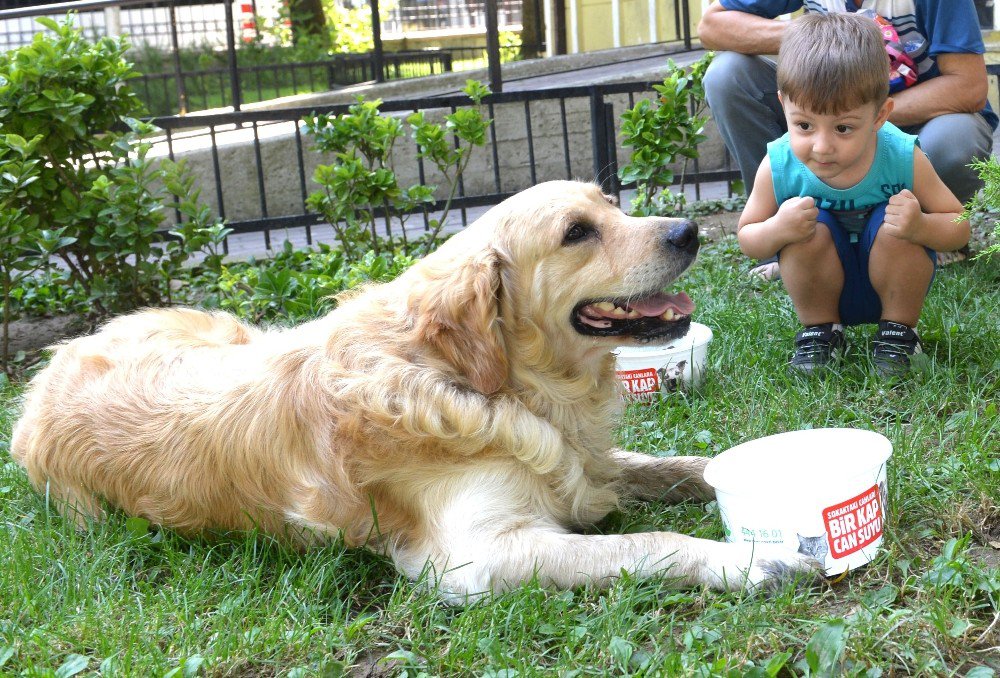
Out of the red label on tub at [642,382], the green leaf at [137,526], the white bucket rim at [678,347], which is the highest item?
the white bucket rim at [678,347]

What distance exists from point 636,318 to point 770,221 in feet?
3.51

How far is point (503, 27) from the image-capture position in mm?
23188

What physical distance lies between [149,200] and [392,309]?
282 cm

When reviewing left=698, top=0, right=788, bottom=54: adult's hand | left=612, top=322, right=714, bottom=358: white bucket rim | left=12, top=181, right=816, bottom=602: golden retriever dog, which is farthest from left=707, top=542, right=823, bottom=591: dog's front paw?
left=698, top=0, right=788, bottom=54: adult's hand

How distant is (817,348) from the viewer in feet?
12.3

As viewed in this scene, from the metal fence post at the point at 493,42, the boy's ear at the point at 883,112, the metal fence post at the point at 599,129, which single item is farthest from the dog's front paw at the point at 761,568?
the metal fence post at the point at 493,42

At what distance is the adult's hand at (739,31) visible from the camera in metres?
4.82

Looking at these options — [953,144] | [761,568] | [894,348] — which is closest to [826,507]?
[761,568]

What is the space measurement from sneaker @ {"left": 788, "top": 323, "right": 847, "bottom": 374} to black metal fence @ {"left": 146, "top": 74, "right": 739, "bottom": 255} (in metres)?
3.50

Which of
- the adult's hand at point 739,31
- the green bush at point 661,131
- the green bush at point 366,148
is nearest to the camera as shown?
the adult's hand at point 739,31

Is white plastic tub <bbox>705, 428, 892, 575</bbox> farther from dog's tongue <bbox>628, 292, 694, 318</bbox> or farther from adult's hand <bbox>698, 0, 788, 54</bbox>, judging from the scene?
adult's hand <bbox>698, 0, 788, 54</bbox>

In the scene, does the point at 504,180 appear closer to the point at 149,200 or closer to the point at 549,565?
the point at 149,200

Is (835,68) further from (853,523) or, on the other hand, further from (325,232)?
(325,232)

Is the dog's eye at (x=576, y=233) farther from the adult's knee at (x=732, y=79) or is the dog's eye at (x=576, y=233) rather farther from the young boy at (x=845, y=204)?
the adult's knee at (x=732, y=79)
